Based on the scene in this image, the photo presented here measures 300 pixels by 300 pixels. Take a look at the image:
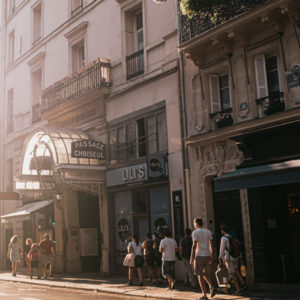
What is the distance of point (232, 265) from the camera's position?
12.2 m

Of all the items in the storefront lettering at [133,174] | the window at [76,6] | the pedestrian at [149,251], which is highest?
the window at [76,6]

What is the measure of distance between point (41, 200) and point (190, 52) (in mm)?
12670

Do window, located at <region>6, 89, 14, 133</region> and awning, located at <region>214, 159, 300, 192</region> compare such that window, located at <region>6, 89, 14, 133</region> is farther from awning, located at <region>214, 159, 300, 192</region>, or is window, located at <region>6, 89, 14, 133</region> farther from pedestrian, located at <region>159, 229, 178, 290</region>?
awning, located at <region>214, 159, 300, 192</region>

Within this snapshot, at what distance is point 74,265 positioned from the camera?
21234mm

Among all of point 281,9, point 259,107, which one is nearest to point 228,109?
point 259,107

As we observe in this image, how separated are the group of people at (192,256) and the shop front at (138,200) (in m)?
1.01

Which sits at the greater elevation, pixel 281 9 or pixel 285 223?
pixel 281 9

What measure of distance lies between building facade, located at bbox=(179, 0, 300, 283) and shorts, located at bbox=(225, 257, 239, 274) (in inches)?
45.4

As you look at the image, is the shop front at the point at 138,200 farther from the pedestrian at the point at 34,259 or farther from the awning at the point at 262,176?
the awning at the point at 262,176

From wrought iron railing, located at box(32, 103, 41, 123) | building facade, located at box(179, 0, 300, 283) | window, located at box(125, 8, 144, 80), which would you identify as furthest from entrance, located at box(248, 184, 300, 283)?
wrought iron railing, located at box(32, 103, 41, 123)

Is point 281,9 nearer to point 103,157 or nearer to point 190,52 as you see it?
Result: point 190,52

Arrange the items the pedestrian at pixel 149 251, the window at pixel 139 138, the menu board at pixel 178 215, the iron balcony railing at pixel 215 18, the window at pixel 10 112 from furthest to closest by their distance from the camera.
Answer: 1. the window at pixel 10 112
2. the window at pixel 139 138
3. the menu board at pixel 178 215
4. the pedestrian at pixel 149 251
5. the iron balcony railing at pixel 215 18

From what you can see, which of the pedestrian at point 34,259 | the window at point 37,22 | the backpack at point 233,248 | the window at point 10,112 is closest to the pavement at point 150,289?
the pedestrian at point 34,259

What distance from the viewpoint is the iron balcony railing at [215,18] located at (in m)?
13.2
